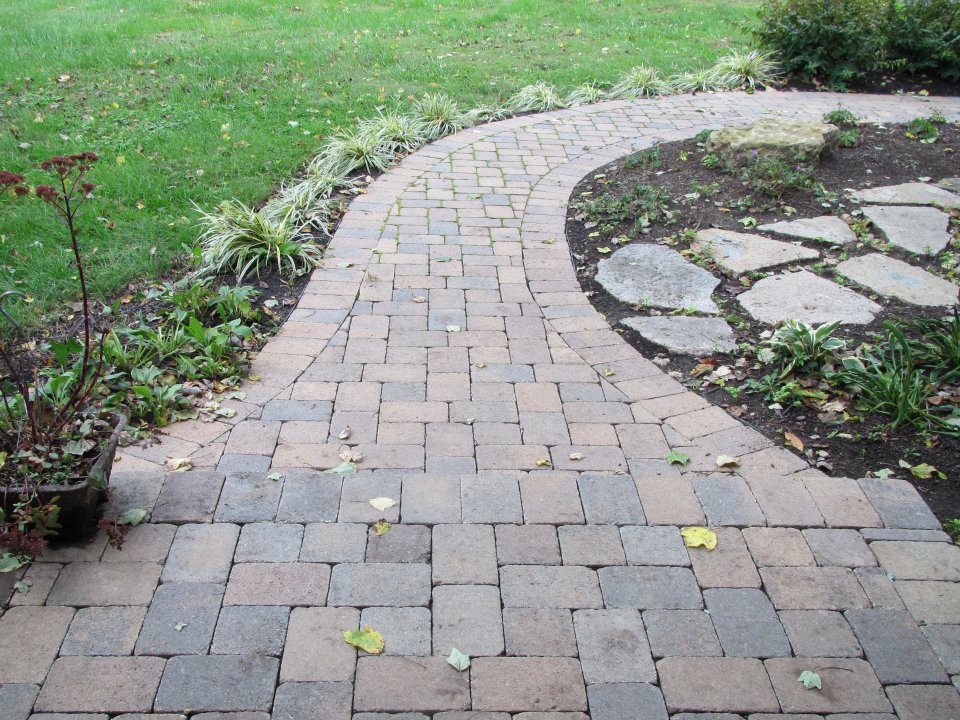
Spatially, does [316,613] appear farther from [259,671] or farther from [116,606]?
[116,606]

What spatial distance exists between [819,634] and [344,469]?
62.3 inches

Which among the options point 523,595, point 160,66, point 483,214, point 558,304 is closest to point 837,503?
point 523,595

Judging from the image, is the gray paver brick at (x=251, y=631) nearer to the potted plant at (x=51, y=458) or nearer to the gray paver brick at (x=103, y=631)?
the gray paver brick at (x=103, y=631)

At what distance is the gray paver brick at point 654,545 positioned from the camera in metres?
2.39

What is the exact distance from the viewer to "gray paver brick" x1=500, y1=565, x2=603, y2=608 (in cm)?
223

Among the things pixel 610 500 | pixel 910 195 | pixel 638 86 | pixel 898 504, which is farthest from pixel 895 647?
pixel 638 86

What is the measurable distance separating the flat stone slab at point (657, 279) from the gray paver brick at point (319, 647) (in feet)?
Result: 7.64

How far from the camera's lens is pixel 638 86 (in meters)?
7.47

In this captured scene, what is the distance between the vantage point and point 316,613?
7.15 feet

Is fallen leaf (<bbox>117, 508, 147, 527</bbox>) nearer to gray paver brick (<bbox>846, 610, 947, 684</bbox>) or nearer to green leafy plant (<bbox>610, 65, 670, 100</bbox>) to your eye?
gray paver brick (<bbox>846, 610, 947, 684</bbox>)

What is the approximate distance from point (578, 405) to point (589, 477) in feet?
1.54

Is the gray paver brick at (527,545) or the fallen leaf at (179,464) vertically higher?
the fallen leaf at (179,464)

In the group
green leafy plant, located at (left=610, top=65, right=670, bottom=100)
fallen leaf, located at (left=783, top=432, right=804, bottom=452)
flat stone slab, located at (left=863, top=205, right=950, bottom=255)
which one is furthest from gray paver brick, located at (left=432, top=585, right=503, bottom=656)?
green leafy plant, located at (left=610, top=65, right=670, bottom=100)

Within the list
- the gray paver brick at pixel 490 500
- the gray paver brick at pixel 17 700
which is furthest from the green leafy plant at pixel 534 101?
the gray paver brick at pixel 17 700
